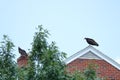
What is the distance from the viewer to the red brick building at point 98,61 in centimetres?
2270

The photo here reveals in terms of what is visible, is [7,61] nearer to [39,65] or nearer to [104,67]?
[39,65]

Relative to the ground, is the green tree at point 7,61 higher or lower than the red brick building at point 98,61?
lower

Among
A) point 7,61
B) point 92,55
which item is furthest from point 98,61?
point 7,61

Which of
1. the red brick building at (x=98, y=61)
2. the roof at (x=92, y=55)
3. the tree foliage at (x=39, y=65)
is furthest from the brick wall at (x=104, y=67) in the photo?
the tree foliage at (x=39, y=65)

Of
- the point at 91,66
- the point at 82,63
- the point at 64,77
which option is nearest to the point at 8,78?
the point at 64,77

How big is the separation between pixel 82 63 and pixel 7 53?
10.9 metres

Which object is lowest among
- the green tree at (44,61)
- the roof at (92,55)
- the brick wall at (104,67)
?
the green tree at (44,61)

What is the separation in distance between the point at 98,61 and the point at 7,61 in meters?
11.4

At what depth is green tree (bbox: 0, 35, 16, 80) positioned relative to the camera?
38.6ft

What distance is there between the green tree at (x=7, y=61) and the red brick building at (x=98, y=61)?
10.5 metres

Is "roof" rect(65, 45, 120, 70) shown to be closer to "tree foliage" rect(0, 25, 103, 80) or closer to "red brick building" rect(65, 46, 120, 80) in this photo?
"red brick building" rect(65, 46, 120, 80)

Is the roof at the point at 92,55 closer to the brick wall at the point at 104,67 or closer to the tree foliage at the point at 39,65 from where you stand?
the brick wall at the point at 104,67

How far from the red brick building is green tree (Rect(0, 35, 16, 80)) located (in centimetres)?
1051

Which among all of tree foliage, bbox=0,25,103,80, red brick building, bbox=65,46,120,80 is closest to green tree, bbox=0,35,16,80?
tree foliage, bbox=0,25,103,80
